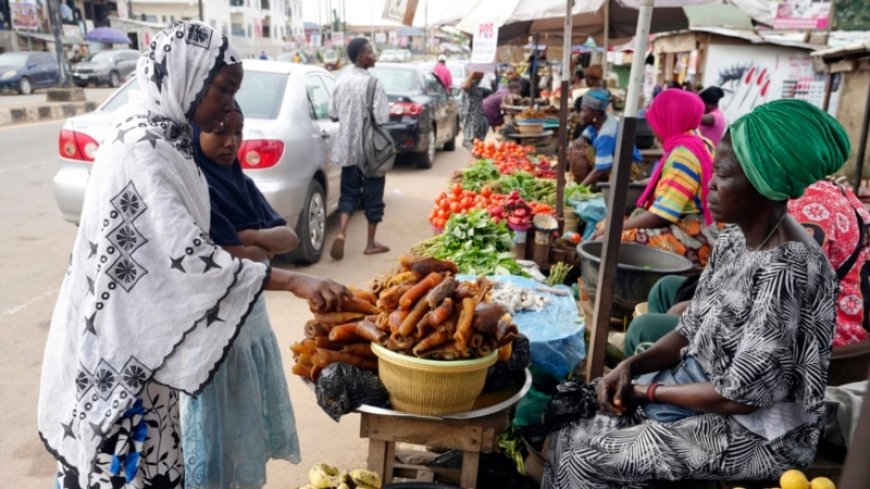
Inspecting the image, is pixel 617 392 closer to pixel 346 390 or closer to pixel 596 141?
pixel 346 390

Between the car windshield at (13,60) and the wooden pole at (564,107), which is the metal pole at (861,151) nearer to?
the wooden pole at (564,107)

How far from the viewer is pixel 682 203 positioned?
3947 millimetres

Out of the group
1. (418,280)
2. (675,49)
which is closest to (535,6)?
(418,280)

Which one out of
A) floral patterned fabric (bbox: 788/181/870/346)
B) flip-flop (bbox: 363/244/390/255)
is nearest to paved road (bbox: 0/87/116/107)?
flip-flop (bbox: 363/244/390/255)

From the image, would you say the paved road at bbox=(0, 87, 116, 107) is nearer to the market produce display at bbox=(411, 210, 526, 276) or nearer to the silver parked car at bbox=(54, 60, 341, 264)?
the silver parked car at bbox=(54, 60, 341, 264)

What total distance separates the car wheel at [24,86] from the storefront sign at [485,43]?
2360 cm

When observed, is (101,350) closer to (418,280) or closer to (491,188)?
(418,280)

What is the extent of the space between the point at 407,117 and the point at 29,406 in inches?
317

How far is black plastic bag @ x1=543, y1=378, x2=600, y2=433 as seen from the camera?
8.13 feet

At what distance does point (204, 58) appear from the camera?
1.84 metres

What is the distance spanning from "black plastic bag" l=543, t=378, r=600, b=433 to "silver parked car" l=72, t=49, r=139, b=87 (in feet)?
97.5

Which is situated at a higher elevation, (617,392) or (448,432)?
(617,392)

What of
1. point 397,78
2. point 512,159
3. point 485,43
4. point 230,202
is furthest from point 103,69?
point 230,202

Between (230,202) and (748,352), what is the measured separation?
181 cm
